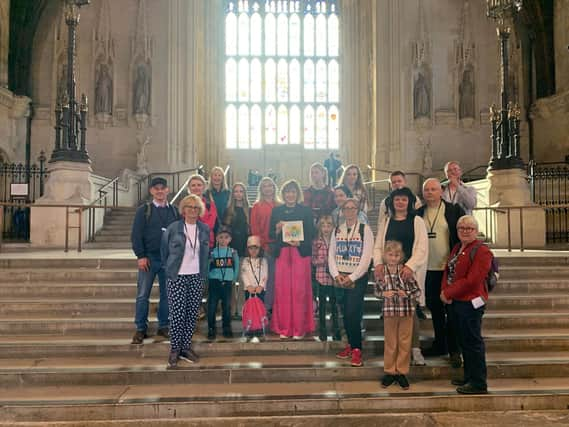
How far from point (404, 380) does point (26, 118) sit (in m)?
18.8

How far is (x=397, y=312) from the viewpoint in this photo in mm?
4410

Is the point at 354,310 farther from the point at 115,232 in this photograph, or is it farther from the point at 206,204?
the point at 115,232

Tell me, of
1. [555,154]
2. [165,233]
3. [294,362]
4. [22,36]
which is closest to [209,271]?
[165,233]

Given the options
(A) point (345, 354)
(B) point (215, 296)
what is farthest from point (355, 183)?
(B) point (215, 296)

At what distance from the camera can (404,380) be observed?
4469mm

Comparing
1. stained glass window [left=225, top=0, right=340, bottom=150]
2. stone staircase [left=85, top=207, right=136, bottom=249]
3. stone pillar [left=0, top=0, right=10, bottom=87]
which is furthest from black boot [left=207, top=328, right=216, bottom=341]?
stained glass window [left=225, top=0, right=340, bottom=150]

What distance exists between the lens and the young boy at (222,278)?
5.40 metres

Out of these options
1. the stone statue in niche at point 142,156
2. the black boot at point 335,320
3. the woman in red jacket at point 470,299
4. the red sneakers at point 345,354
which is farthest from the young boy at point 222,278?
the stone statue in niche at point 142,156

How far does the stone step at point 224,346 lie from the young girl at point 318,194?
1.52 metres

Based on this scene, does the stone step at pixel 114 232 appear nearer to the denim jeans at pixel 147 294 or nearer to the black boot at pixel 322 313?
→ the denim jeans at pixel 147 294

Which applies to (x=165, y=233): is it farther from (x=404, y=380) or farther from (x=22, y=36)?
(x=22, y=36)

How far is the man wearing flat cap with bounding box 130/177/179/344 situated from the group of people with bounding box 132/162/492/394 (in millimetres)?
11

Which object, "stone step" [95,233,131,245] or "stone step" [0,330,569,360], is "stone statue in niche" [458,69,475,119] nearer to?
"stone step" [95,233,131,245]

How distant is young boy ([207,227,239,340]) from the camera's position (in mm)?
5402
